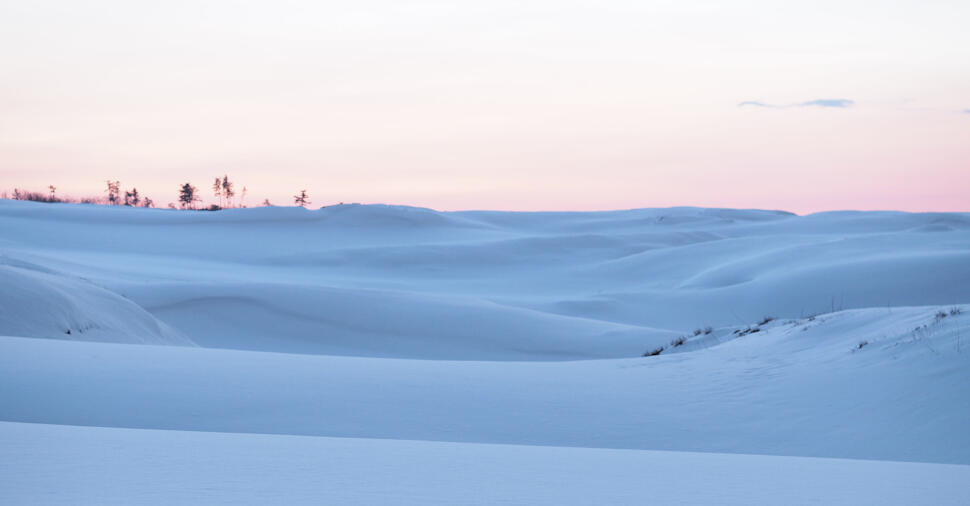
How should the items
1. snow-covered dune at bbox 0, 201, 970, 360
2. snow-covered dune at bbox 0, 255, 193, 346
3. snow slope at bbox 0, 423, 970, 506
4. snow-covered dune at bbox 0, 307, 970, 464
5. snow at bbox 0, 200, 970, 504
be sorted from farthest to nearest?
snow-covered dune at bbox 0, 201, 970, 360 → snow-covered dune at bbox 0, 255, 193, 346 → snow-covered dune at bbox 0, 307, 970, 464 → snow at bbox 0, 200, 970, 504 → snow slope at bbox 0, 423, 970, 506

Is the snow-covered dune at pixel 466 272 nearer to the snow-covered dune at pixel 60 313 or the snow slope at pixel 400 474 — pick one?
the snow-covered dune at pixel 60 313

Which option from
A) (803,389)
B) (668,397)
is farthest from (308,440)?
(803,389)

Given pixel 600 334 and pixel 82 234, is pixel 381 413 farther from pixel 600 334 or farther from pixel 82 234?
pixel 82 234

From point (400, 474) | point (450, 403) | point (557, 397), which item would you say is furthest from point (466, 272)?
point (400, 474)

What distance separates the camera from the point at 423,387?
604cm

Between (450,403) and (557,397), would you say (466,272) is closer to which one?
(557,397)

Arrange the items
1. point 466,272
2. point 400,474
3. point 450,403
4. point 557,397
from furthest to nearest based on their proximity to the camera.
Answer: point 466,272, point 557,397, point 450,403, point 400,474

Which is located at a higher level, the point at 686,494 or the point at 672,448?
the point at 686,494

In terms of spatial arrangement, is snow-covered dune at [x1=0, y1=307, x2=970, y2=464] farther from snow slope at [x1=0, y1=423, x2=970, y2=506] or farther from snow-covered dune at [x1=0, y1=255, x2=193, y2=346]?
snow-covered dune at [x1=0, y1=255, x2=193, y2=346]


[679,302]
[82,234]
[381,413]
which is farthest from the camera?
[82,234]

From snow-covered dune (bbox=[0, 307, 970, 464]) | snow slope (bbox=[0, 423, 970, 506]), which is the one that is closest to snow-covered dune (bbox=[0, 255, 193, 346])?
snow-covered dune (bbox=[0, 307, 970, 464])

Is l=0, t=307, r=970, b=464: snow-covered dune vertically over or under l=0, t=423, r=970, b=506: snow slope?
under

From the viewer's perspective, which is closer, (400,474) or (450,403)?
(400,474)

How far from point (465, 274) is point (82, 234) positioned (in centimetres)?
1479
